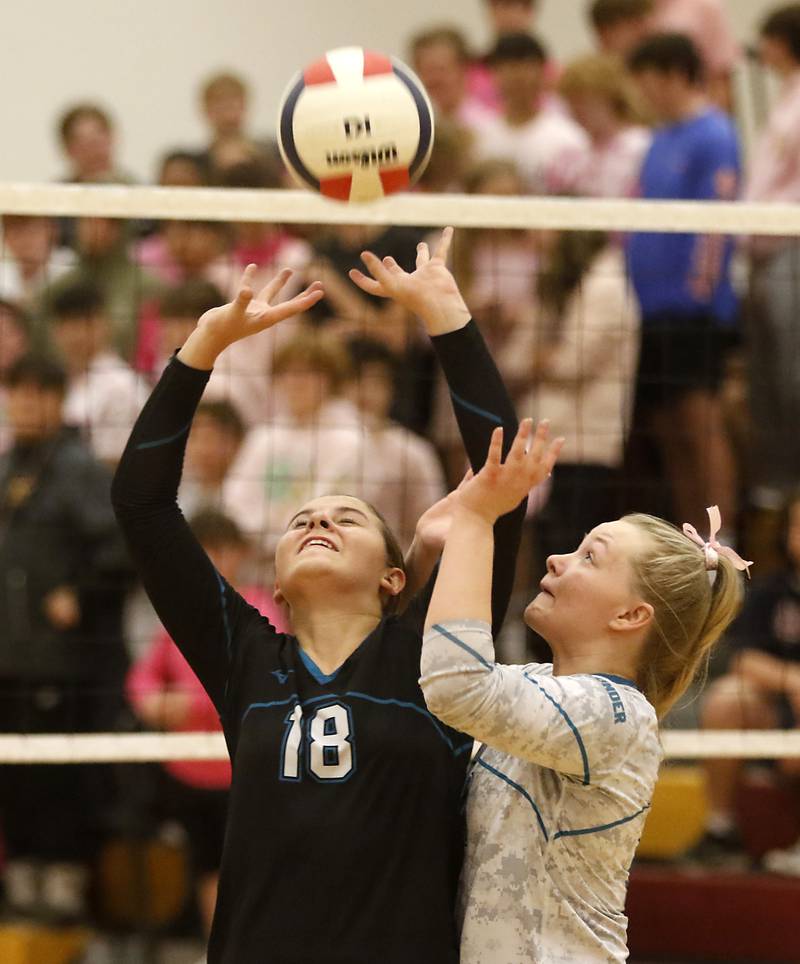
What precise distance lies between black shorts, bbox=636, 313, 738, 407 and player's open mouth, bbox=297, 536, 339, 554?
317cm

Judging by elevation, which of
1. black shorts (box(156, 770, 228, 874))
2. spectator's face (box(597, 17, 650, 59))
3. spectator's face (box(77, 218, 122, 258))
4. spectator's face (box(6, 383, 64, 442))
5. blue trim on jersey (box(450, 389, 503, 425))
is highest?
spectator's face (box(597, 17, 650, 59))

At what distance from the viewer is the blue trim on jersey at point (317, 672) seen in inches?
114

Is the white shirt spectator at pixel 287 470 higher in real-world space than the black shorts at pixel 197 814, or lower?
higher

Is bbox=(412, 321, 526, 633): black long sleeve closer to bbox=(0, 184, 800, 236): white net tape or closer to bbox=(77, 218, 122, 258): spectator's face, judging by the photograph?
bbox=(0, 184, 800, 236): white net tape

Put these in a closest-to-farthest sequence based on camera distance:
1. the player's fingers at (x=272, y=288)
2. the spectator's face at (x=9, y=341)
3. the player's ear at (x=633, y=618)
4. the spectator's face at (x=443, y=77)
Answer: the player's ear at (x=633, y=618) < the player's fingers at (x=272, y=288) < the spectator's face at (x=9, y=341) < the spectator's face at (x=443, y=77)

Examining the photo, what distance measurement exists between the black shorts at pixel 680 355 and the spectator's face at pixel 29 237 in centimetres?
255

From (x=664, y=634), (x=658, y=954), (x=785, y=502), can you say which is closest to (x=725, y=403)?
(x=785, y=502)

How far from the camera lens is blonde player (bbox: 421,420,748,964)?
8.50 feet

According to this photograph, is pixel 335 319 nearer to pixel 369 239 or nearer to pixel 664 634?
pixel 369 239

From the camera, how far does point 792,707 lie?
5.42 metres

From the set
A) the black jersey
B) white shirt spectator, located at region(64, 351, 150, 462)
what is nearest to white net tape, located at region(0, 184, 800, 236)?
white shirt spectator, located at region(64, 351, 150, 462)

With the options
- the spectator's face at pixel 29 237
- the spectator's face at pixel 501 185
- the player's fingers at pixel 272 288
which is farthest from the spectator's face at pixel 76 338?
the player's fingers at pixel 272 288

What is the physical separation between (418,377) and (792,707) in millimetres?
1807

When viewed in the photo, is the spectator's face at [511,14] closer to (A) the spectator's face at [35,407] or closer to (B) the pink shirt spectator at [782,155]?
(B) the pink shirt spectator at [782,155]
